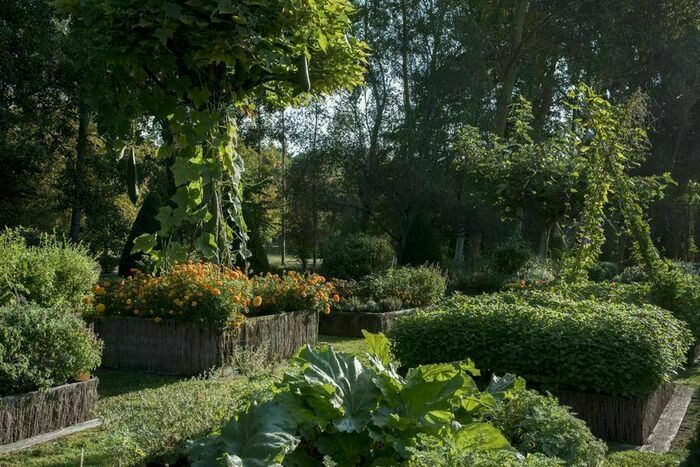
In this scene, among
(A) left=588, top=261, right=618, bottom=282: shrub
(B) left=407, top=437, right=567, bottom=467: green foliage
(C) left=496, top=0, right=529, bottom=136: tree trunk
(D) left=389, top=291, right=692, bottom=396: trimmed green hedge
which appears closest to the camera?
(B) left=407, top=437, right=567, bottom=467: green foliage

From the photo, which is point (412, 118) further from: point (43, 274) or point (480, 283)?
point (43, 274)

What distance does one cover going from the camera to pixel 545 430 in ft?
12.1

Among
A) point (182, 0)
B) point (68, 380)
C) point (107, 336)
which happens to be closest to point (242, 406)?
point (182, 0)

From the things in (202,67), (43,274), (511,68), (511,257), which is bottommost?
(43,274)

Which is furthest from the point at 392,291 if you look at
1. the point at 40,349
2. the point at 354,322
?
the point at 40,349

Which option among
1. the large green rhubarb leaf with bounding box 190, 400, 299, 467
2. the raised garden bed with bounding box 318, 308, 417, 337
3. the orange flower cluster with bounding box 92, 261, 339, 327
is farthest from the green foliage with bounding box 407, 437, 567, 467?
the raised garden bed with bounding box 318, 308, 417, 337

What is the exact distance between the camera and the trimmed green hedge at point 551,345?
5539 mm

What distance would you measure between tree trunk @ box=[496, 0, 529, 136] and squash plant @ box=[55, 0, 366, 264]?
736 inches

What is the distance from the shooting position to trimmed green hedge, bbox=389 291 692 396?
554 cm

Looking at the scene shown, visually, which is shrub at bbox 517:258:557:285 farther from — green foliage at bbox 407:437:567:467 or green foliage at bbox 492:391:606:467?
green foliage at bbox 407:437:567:467

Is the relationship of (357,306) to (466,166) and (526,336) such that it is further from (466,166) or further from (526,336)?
(526,336)

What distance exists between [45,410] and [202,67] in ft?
8.93

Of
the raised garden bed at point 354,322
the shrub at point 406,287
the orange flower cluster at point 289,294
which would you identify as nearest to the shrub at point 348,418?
the orange flower cluster at point 289,294

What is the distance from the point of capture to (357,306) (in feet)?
38.9
